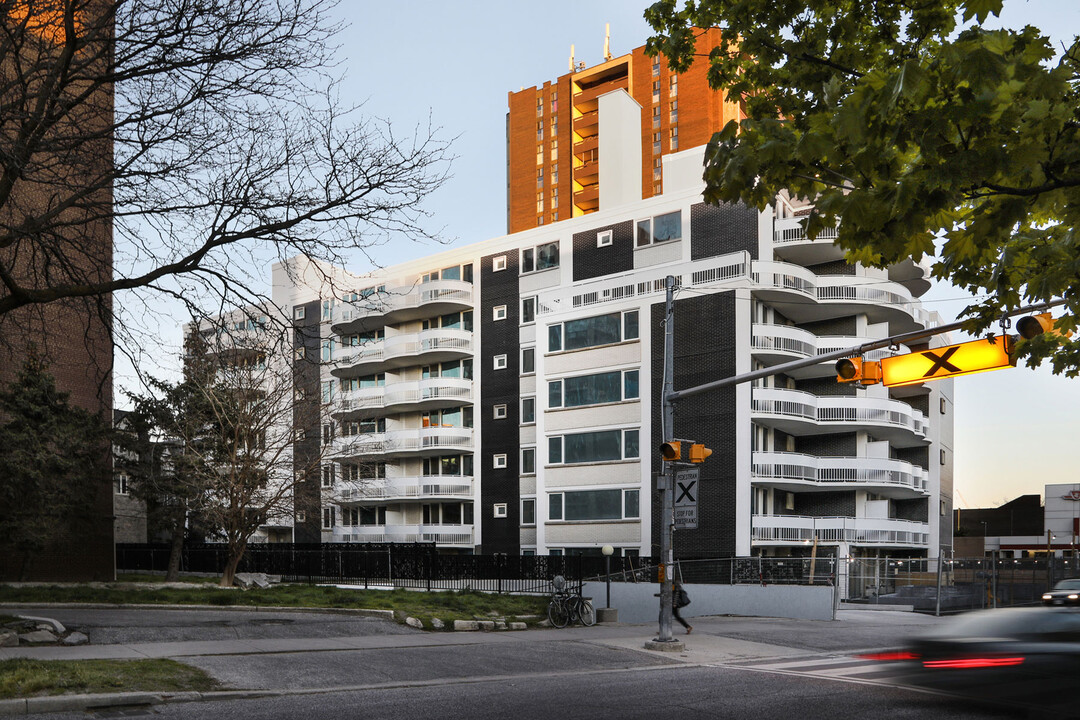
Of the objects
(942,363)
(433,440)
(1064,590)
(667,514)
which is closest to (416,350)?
(433,440)

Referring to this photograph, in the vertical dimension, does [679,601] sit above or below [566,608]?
above

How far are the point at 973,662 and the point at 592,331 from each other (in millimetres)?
36192

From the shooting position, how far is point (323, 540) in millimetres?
60812

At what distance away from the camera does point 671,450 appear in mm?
18953

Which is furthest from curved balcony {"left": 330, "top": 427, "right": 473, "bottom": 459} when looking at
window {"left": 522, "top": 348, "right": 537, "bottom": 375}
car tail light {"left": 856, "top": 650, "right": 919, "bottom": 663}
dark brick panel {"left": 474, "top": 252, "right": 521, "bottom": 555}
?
car tail light {"left": 856, "top": 650, "right": 919, "bottom": 663}

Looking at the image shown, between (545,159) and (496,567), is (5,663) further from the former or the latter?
(545,159)

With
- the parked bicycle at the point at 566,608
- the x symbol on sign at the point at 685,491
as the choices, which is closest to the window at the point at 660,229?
the parked bicycle at the point at 566,608

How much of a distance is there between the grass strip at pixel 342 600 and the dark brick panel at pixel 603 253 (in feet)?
78.5

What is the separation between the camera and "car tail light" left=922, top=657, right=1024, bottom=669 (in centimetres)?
895

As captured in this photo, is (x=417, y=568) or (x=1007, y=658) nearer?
(x=1007, y=658)

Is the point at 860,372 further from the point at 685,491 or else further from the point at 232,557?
the point at 232,557

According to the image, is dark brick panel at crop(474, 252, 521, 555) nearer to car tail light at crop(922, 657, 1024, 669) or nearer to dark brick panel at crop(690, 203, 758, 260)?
dark brick panel at crop(690, 203, 758, 260)

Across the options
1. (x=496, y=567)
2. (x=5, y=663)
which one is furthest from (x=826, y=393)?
(x=5, y=663)

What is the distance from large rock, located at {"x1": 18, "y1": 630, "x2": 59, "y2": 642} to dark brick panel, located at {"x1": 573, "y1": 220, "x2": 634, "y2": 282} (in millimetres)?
34390
